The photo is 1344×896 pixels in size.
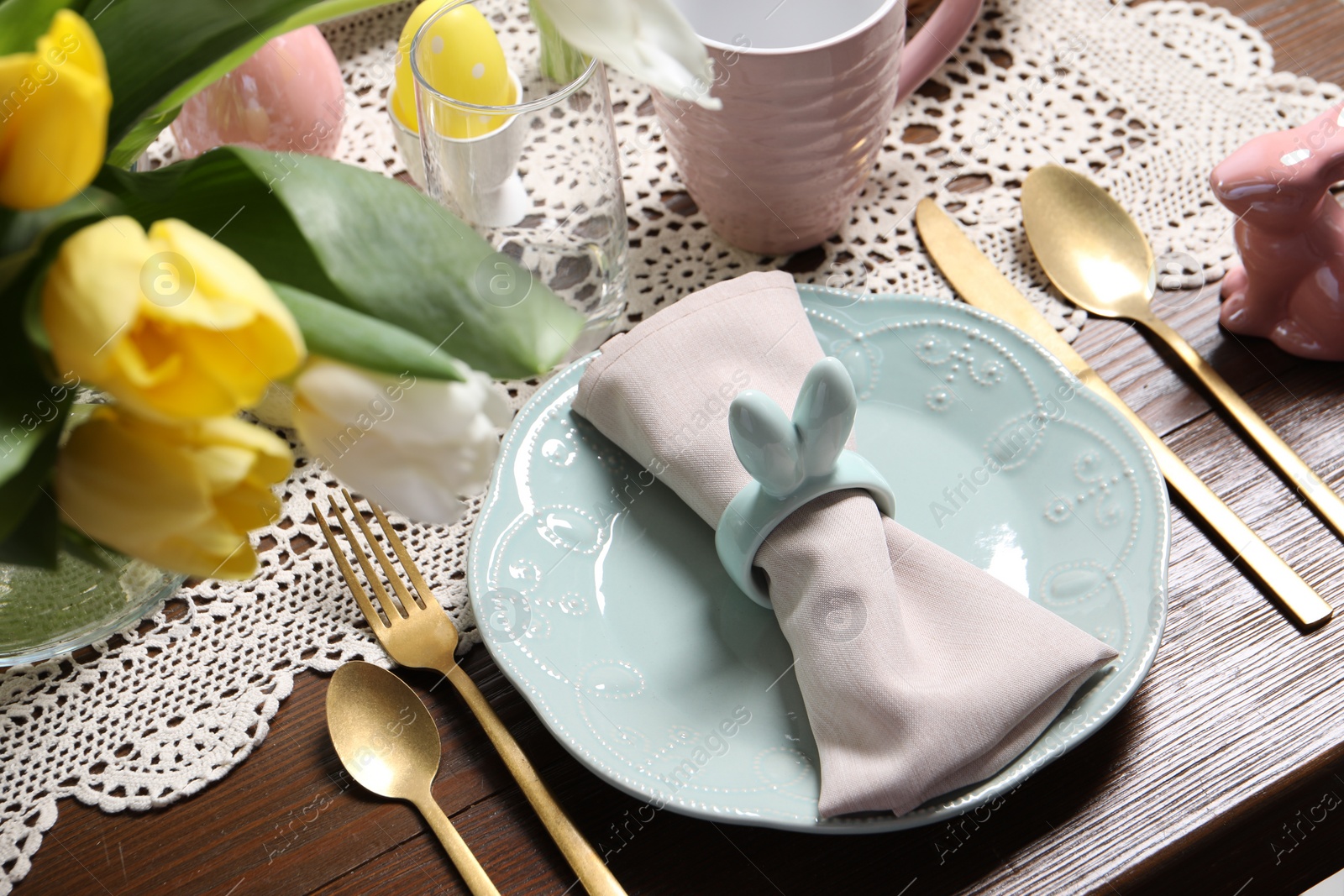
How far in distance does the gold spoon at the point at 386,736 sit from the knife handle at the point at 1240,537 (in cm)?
32

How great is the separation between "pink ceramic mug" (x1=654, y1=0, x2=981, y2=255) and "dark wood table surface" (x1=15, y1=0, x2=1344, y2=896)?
25 centimetres

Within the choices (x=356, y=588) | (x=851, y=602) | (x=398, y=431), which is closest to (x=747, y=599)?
(x=851, y=602)

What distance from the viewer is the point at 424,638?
440 mm

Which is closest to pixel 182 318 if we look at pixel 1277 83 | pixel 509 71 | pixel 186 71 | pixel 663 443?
pixel 186 71

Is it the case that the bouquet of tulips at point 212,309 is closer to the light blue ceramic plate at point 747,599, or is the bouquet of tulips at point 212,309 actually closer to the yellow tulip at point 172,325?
the yellow tulip at point 172,325

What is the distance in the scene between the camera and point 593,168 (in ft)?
1.58

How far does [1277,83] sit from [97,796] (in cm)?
70

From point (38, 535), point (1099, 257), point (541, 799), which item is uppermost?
point (38, 535)

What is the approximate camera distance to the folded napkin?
0.36 meters

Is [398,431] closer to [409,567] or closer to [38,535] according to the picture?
[38,535]

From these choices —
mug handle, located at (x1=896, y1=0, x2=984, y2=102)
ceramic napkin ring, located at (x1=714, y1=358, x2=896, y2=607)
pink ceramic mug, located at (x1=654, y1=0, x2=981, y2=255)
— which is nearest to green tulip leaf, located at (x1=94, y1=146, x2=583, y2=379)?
ceramic napkin ring, located at (x1=714, y1=358, x2=896, y2=607)

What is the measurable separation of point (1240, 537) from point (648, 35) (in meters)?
0.37

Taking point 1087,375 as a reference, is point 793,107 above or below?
above

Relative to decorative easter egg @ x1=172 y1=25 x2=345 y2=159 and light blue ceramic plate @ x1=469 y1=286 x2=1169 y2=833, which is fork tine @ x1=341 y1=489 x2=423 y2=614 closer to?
light blue ceramic plate @ x1=469 y1=286 x2=1169 y2=833
